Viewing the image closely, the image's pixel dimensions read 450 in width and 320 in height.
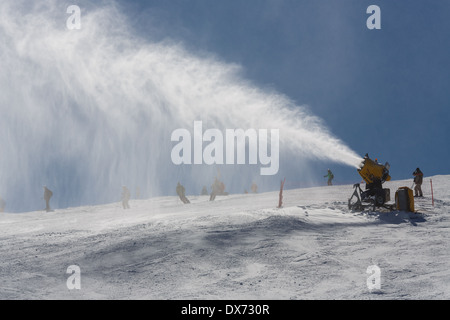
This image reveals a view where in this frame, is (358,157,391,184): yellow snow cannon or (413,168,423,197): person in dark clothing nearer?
(358,157,391,184): yellow snow cannon

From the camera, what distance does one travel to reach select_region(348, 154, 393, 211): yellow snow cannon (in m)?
17.3

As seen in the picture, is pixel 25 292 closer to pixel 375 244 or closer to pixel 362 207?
pixel 375 244

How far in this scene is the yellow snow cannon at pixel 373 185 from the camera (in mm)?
17297

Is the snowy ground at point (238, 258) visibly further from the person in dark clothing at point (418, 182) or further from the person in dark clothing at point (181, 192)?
the person in dark clothing at point (181, 192)

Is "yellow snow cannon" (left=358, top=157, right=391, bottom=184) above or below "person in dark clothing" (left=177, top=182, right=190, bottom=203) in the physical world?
above

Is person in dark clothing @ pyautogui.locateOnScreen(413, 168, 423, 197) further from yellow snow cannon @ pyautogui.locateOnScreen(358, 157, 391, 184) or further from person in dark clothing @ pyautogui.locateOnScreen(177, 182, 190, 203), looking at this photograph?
person in dark clothing @ pyautogui.locateOnScreen(177, 182, 190, 203)

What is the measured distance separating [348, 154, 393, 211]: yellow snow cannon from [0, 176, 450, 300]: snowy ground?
6.99ft

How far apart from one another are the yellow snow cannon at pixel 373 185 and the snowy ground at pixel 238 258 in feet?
6.99

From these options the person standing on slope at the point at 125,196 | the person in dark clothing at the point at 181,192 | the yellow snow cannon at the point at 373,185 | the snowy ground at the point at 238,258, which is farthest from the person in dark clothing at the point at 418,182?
the person standing on slope at the point at 125,196

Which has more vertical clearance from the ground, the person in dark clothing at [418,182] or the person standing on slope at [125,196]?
the person in dark clothing at [418,182]

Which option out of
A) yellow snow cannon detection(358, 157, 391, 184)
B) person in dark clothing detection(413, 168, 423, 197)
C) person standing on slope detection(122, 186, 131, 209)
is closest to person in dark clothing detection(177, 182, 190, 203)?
person standing on slope detection(122, 186, 131, 209)

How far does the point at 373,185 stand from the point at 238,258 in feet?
32.1

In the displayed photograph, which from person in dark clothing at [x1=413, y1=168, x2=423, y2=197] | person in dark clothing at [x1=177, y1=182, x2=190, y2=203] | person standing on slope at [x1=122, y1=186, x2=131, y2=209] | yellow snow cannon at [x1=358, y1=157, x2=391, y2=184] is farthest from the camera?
person in dark clothing at [x1=177, y1=182, x2=190, y2=203]
